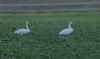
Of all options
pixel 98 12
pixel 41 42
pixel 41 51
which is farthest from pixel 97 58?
pixel 98 12

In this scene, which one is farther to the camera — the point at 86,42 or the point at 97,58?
the point at 86,42

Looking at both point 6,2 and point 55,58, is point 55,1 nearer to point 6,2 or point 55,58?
point 6,2

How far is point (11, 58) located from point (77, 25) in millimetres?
8772

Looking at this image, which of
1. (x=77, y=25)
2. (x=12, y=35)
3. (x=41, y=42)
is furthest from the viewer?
(x=77, y=25)

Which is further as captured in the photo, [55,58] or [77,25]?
[77,25]

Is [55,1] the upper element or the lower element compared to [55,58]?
lower

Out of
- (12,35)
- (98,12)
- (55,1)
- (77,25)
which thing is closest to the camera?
(12,35)

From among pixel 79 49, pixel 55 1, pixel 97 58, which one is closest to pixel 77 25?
pixel 79 49

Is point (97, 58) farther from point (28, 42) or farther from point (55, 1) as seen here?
point (55, 1)

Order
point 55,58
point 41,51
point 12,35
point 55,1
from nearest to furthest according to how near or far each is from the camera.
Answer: point 55,58
point 41,51
point 12,35
point 55,1

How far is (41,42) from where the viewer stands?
15133 mm

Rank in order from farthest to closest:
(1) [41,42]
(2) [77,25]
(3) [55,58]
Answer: (2) [77,25], (1) [41,42], (3) [55,58]

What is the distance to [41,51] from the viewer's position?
1344cm

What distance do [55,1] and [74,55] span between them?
2419 cm
